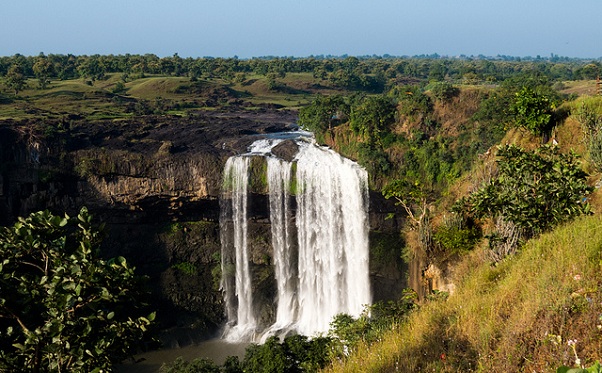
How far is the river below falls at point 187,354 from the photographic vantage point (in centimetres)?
2408

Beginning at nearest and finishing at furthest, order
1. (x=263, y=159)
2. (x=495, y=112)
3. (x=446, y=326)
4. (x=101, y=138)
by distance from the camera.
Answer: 1. (x=446, y=326)
2. (x=495, y=112)
3. (x=263, y=159)
4. (x=101, y=138)

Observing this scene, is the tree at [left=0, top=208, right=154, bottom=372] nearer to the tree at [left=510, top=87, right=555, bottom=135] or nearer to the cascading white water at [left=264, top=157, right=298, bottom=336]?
the tree at [left=510, top=87, right=555, bottom=135]

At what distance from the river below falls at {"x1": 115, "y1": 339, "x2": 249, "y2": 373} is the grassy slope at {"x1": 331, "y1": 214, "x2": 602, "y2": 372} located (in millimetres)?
18382

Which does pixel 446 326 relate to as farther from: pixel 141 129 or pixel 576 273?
pixel 141 129

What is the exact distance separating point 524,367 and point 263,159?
23244 millimetres

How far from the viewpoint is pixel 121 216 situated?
2973 cm

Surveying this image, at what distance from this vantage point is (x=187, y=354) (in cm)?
2531

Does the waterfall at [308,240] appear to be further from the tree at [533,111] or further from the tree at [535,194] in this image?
the tree at [535,194]

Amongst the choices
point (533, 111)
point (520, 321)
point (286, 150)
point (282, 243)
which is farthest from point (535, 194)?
point (286, 150)

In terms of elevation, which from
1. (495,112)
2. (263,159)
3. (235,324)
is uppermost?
(495,112)

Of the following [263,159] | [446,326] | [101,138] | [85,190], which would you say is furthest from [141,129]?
[446,326]

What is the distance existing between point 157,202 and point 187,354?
929 cm

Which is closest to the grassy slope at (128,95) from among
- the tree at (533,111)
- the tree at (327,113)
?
the tree at (327,113)

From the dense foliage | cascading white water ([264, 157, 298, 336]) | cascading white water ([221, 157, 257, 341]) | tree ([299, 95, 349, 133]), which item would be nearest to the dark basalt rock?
cascading white water ([264, 157, 298, 336])
